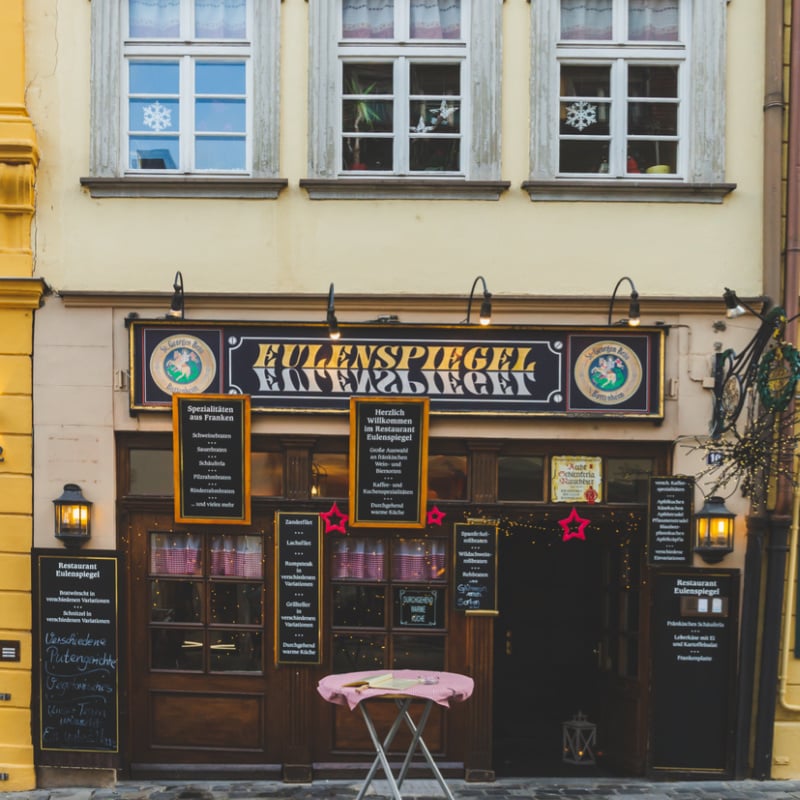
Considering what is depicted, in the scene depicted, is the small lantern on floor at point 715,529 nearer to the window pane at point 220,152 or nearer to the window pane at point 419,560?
the window pane at point 419,560

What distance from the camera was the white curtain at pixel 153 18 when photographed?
8.38 m

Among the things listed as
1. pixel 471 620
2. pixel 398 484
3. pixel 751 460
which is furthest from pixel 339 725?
pixel 751 460

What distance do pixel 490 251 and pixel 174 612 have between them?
4.37 m

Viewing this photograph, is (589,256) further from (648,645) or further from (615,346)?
(648,645)

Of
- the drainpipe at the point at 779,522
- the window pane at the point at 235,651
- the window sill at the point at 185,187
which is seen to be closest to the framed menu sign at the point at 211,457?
the window pane at the point at 235,651

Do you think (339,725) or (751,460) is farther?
(339,725)

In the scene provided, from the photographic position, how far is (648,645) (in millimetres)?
8336

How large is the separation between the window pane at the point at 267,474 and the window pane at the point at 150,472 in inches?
30.4

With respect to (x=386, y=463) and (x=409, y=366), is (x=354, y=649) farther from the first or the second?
(x=409, y=366)

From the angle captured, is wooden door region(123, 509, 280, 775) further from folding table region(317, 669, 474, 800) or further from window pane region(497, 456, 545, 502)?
window pane region(497, 456, 545, 502)

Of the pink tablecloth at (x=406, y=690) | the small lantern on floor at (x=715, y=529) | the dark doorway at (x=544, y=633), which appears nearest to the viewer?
the pink tablecloth at (x=406, y=690)

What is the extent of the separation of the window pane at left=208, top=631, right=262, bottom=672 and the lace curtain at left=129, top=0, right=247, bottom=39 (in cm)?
548

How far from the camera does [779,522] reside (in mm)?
8164

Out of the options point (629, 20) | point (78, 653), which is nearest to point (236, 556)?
point (78, 653)
